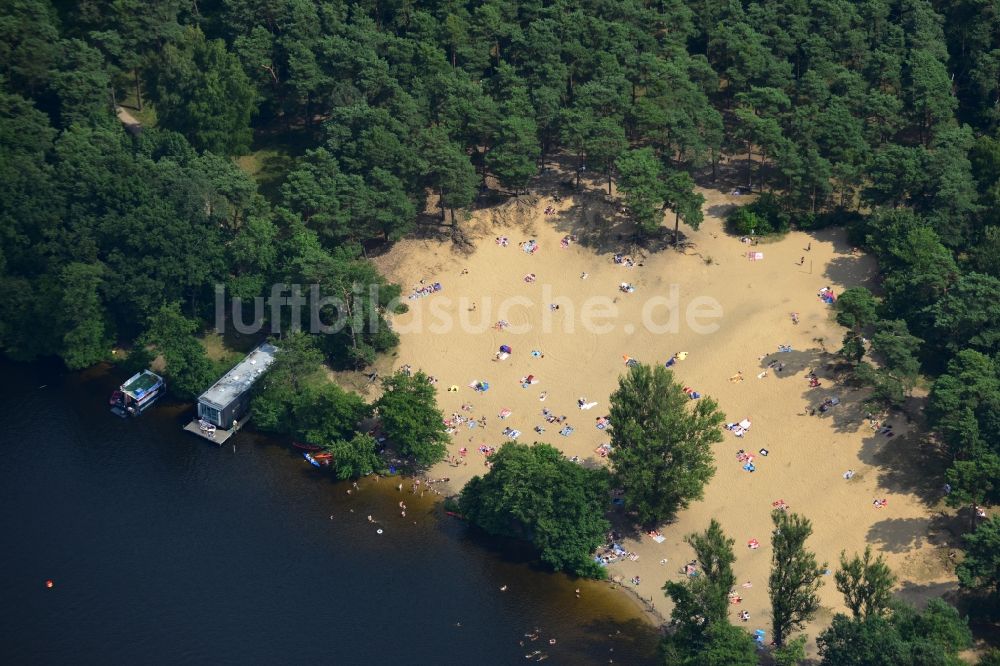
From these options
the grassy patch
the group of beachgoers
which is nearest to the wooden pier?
the group of beachgoers

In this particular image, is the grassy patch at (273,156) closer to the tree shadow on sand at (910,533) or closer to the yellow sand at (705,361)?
the yellow sand at (705,361)

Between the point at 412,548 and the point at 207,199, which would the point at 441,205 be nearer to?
the point at 207,199

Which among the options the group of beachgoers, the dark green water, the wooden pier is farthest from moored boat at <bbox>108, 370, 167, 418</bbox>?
the group of beachgoers

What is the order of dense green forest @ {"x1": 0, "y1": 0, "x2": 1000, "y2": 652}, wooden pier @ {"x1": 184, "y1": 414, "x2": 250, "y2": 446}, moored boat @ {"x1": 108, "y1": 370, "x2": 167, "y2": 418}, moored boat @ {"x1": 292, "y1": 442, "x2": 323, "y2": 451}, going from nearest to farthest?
moored boat @ {"x1": 292, "y1": 442, "x2": 323, "y2": 451} < wooden pier @ {"x1": 184, "y1": 414, "x2": 250, "y2": 446} < moored boat @ {"x1": 108, "y1": 370, "x2": 167, "y2": 418} < dense green forest @ {"x1": 0, "y1": 0, "x2": 1000, "y2": 652}

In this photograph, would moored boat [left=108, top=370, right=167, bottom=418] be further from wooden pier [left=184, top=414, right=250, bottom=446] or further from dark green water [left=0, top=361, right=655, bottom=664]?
wooden pier [left=184, top=414, right=250, bottom=446]

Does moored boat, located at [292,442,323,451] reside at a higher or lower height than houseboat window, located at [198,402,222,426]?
lower

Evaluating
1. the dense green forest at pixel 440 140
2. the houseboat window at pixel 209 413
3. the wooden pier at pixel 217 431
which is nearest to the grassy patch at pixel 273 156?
the dense green forest at pixel 440 140

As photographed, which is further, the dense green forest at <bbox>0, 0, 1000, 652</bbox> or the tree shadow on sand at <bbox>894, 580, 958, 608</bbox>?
the dense green forest at <bbox>0, 0, 1000, 652</bbox>

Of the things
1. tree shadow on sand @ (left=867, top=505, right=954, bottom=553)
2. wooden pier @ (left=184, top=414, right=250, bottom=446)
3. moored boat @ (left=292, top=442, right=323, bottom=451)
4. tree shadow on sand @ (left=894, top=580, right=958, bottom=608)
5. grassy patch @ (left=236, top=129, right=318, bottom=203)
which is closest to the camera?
tree shadow on sand @ (left=894, top=580, right=958, bottom=608)

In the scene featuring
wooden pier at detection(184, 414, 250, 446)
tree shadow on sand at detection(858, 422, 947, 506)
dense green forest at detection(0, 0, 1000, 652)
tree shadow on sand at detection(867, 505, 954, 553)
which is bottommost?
tree shadow on sand at detection(867, 505, 954, 553)
